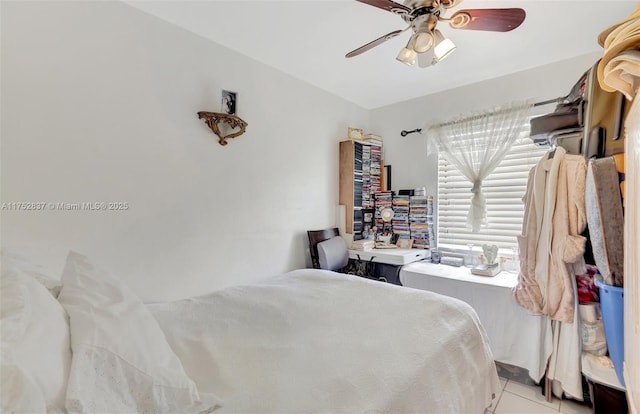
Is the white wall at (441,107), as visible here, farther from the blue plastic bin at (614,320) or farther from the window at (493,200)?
the blue plastic bin at (614,320)

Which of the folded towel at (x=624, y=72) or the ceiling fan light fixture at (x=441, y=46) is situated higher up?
the ceiling fan light fixture at (x=441, y=46)

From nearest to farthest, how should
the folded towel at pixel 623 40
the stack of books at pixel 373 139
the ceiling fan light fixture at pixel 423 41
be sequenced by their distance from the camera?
the folded towel at pixel 623 40
the ceiling fan light fixture at pixel 423 41
the stack of books at pixel 373 139

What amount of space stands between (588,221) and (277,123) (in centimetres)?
235

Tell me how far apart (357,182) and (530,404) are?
2.31 metres

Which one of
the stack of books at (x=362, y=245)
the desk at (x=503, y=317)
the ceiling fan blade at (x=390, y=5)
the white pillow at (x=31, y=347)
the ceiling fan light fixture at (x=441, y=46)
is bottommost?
the desk at (x=503, y=317)

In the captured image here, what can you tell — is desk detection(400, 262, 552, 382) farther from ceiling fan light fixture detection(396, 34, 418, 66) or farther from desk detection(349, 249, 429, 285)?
ceiling fan light fixture detection(396, 34, 418, 66)

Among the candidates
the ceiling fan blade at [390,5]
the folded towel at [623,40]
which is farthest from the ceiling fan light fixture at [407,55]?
the folded towel at [623,40]

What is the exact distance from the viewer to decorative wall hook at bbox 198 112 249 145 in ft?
6.70

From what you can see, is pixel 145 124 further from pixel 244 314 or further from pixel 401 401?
pixel 401 401

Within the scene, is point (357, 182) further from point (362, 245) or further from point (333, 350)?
point (333, 350)

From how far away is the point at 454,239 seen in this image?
9.83 feet

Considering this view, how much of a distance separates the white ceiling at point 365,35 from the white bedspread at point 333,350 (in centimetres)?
179

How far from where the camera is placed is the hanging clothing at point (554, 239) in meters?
1.71

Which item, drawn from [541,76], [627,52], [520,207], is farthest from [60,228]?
[541,76]
